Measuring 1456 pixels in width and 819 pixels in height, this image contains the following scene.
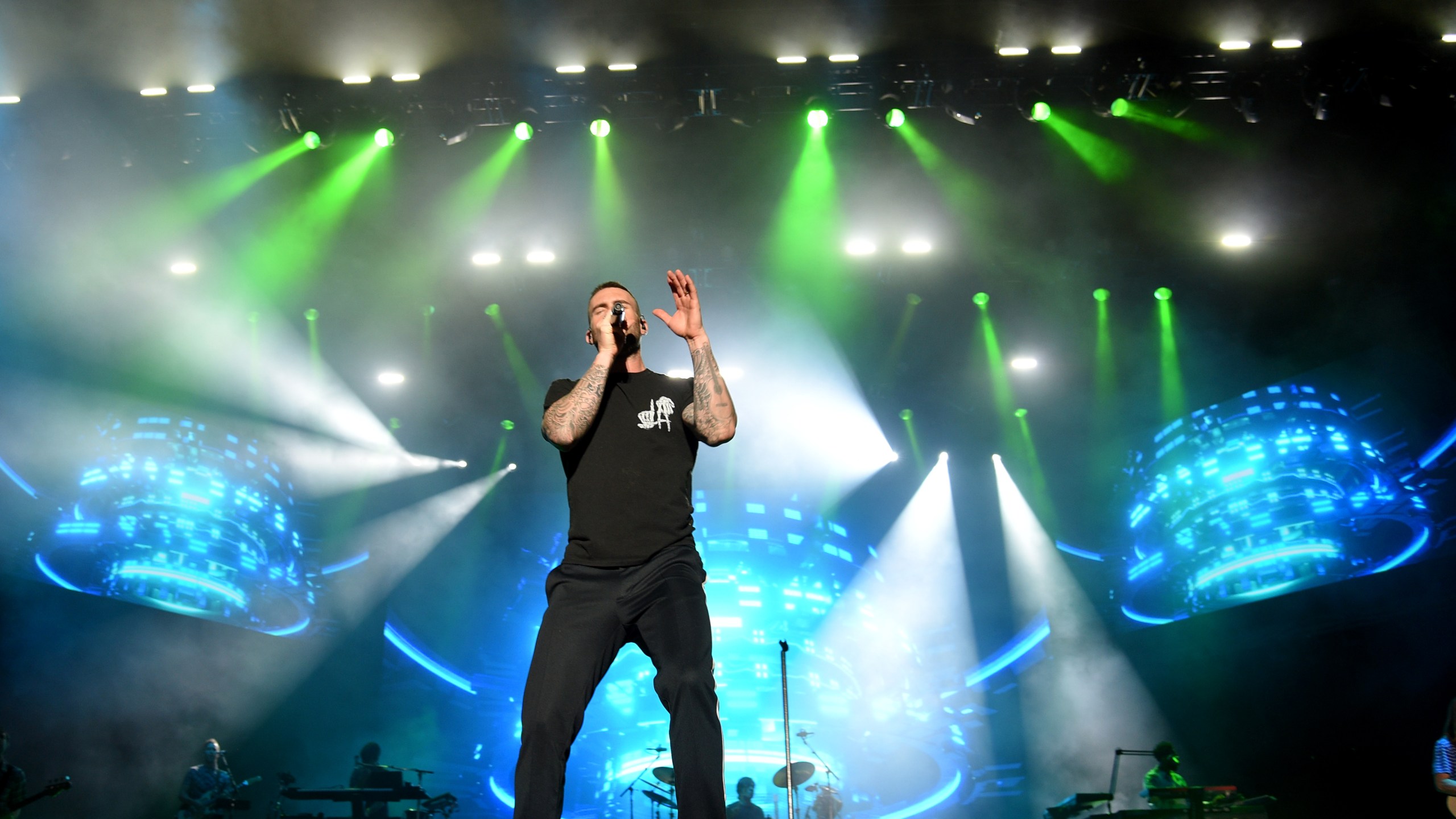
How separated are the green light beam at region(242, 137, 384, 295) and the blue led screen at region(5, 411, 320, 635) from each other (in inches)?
78.5

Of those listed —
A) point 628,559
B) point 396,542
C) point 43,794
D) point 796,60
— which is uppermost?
point 796,60

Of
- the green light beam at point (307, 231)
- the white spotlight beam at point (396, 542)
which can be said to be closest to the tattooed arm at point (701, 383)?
the green light beam at point (307, 231)

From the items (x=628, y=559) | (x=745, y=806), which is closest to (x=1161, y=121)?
(x=628, y=559)

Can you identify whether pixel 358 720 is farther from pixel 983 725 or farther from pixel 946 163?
pixel 946 163

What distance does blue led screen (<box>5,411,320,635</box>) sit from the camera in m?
7.28

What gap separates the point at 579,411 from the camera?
77.7 inches

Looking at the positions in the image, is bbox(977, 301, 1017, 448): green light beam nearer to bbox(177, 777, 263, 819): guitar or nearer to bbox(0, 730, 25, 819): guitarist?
bbox(177, 777, 263, 819): guitar

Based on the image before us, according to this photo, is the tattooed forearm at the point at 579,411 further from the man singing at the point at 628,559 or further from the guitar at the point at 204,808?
the guitar at the point at 204,808

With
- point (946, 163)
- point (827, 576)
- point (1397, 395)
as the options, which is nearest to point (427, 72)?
point (946, 163)

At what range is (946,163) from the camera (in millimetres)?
6320

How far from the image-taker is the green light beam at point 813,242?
21.1ft

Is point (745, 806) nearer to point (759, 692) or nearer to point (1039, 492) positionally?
point (759, 692)

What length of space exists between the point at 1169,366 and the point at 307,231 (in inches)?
342

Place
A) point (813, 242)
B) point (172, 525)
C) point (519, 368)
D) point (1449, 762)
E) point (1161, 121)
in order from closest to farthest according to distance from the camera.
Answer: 1. point (1449, 762)
2. point (1161, 121)
3. point (813, 242)
4. point (172, 525)
5. point (519, 368)
